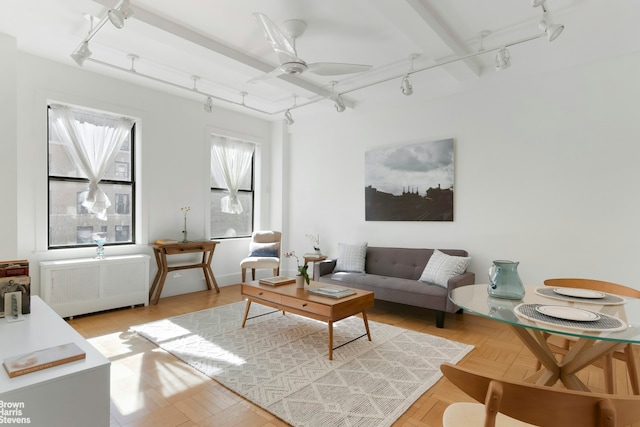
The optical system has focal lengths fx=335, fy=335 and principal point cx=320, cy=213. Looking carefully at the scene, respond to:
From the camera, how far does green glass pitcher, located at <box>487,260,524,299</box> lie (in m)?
2.03

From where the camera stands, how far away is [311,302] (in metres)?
3.19

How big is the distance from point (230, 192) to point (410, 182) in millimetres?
3242

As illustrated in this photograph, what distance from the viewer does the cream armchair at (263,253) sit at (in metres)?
5.60

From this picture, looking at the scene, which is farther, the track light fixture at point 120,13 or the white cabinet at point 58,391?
the track light fixture at point 120,13

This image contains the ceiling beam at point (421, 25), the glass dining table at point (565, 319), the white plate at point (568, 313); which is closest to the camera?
the glass dining table at point (565, 319)

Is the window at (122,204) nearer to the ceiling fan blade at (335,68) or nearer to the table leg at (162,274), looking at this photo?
the table leg at (162,274)

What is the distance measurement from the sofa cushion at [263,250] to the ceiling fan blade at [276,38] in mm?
3535

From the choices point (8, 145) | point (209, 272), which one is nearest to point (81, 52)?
point (8, 145)

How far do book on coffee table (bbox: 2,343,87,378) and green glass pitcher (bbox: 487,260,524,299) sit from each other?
7.44 feet

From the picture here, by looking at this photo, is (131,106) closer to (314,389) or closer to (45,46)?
(45,46)

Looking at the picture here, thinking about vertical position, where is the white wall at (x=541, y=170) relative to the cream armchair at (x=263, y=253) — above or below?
above

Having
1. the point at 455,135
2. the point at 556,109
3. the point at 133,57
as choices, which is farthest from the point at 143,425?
the point at 556,109

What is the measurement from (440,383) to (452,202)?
267 cm

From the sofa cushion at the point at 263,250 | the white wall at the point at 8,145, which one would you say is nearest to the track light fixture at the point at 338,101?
the sofa cushion at the point at 263,250
